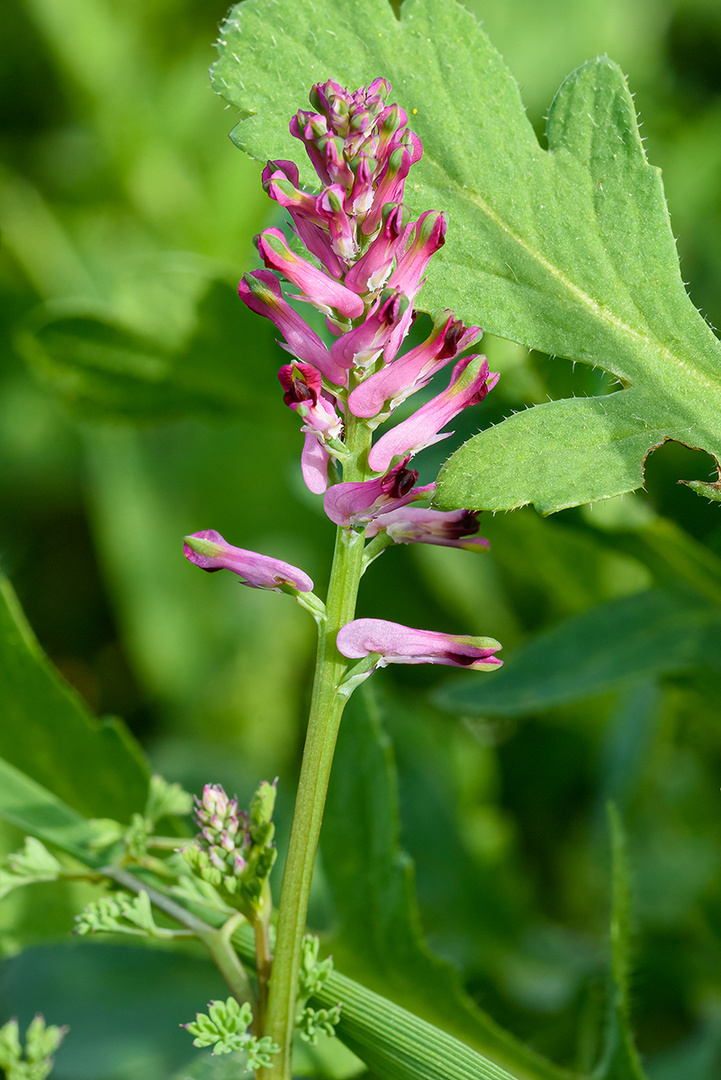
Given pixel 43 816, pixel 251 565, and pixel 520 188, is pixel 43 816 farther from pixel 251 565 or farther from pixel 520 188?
pixel 520 188

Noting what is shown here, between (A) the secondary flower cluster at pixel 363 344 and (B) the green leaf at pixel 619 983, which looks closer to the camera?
(A) the secondary flower cluster at pixel 363 344

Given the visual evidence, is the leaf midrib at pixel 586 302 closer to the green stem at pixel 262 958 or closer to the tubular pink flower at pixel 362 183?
the tubular pink flower at pixel 362 183

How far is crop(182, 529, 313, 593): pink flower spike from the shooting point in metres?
0.75

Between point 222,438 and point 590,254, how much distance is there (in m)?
1.95

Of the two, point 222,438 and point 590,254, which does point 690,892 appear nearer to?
point 590,254

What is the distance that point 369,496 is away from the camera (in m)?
0.72

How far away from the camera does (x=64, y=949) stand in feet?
5.66

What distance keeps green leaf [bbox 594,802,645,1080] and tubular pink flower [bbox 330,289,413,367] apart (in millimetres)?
589

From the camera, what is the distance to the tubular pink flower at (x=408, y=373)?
2.39ft

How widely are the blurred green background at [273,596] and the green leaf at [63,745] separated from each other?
119mm

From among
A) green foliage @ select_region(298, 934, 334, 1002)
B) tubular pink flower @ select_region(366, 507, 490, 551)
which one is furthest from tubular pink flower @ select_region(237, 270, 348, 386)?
green foliage @ select_region(298, 934, 334, 1002)

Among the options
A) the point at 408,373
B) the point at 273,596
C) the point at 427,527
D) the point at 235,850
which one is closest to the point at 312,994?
the point at 235,850

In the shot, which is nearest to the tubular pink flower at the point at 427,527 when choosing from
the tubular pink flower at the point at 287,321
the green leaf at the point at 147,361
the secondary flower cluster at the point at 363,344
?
the secondary flower cluster at the point at 363,344

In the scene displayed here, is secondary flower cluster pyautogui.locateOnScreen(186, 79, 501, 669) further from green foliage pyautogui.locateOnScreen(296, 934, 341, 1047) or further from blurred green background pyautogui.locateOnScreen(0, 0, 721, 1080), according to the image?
blurred green background pyautogui.locateOnScreen(0, 0, 721, 1080)
